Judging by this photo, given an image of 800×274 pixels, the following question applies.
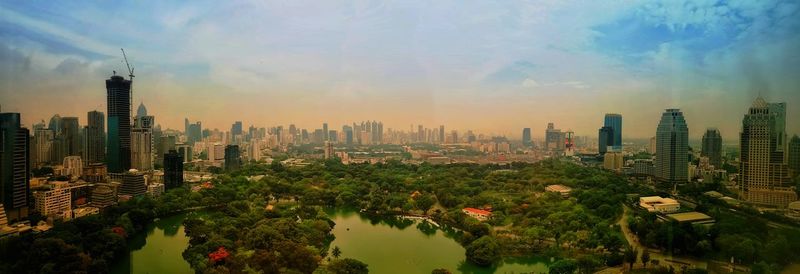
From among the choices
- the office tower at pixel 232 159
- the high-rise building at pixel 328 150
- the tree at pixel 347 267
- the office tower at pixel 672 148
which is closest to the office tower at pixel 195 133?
the office tower at pixel 232 159

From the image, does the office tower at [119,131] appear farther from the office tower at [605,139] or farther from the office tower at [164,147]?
the office tower at [605,139]

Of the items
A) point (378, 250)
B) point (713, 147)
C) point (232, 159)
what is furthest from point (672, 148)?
point (232, 159)

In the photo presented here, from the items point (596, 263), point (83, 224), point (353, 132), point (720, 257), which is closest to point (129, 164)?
point (83, 224)

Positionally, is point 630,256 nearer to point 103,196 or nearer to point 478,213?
point 478,213

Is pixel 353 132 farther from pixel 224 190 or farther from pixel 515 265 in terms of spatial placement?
pixel 515 265

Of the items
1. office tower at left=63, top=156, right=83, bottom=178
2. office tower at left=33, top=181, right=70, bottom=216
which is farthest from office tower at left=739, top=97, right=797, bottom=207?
office tower at left=63, top=156, right=83, bottom=178

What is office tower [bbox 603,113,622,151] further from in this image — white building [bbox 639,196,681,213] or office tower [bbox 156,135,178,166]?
office tower [bbox 156,135,178,166]

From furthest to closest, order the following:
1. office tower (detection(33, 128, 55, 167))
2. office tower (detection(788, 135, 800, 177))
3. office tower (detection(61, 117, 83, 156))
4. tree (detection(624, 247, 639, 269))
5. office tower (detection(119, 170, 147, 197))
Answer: office tower (detection(119, 170, 147, 197)) < office tower (detection(61, 117, 83, 156)) < office tower (detection(33, 128, 55, 167)) < tree (detection(624, 247, 639, 269)) < office tower (detection(788, 135, 800, 177))
